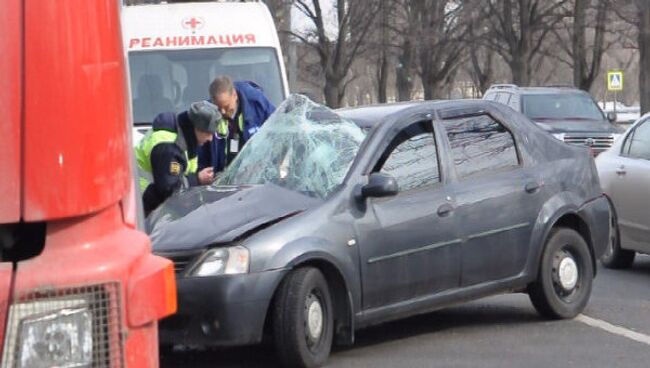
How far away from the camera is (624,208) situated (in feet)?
37.5

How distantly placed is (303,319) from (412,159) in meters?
1.57

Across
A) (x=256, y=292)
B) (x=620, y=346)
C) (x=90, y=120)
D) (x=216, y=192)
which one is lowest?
(x=620, y=346)

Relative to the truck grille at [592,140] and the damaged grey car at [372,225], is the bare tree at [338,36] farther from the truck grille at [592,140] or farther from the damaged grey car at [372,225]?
the damaged grey car at [372,225]

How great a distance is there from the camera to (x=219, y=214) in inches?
286

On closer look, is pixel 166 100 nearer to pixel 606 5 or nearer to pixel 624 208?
pixel 624 208

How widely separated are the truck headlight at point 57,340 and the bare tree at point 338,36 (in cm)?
4527

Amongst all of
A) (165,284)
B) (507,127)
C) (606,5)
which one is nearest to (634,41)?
(606,5)

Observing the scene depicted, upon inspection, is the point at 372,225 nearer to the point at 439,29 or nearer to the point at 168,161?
the point at 168,161

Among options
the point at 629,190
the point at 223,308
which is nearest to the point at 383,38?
the point at 629,190

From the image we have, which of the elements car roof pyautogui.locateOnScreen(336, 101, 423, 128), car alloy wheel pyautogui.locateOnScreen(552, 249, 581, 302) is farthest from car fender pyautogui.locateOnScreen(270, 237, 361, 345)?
car alloy wheel pyautogui.locateOnScreen(552, 249, 581, 302)

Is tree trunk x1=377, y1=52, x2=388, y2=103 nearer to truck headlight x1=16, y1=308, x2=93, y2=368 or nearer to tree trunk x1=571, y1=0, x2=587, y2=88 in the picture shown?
tree trunk x1=571, y1=0, x2=587, y2=88

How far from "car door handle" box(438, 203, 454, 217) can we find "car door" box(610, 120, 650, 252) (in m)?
3.64

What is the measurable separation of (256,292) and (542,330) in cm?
251

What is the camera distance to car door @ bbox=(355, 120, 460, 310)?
7.49 meters
